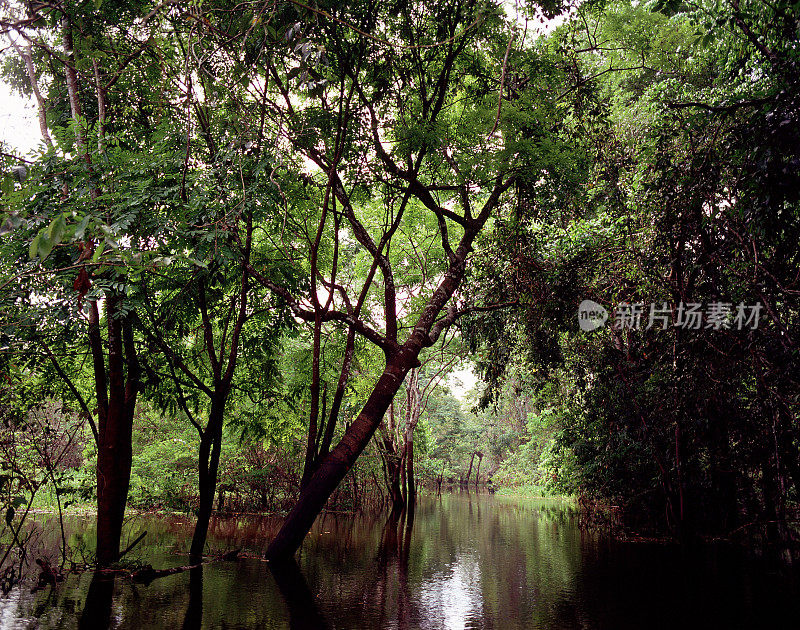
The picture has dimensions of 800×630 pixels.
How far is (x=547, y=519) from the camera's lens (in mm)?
17562

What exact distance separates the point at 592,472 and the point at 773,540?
144 inches

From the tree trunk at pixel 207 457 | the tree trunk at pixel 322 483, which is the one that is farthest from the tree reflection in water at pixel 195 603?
the tree trunk at pixel 322 483

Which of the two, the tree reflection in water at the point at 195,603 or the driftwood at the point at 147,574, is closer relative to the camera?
the tree reflection in water at the point at 195,603

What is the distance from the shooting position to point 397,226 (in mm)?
9109

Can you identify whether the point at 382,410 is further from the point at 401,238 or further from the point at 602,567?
the point at 401,238

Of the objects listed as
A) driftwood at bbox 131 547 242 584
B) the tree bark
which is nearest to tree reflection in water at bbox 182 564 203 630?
driftwood at bbox 131 547 242 584

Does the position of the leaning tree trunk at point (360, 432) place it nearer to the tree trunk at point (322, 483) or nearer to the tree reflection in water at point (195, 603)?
the tree trunk at point (322, 483)

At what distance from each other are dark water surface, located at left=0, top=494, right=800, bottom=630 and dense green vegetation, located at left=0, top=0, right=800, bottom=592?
867mm

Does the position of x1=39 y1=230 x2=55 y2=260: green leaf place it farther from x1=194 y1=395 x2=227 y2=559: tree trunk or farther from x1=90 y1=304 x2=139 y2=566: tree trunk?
x1=194 y1=395 x2=227 y2=559: tree trunk

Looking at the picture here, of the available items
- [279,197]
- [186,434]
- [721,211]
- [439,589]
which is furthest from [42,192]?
[186,434]

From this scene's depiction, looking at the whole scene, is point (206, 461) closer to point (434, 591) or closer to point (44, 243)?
point (434, 591)

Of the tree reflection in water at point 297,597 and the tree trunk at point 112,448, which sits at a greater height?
the tree trunk at point 112,448

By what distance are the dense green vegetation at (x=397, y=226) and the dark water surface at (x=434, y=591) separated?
867 mm

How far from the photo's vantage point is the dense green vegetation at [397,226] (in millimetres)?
5730
